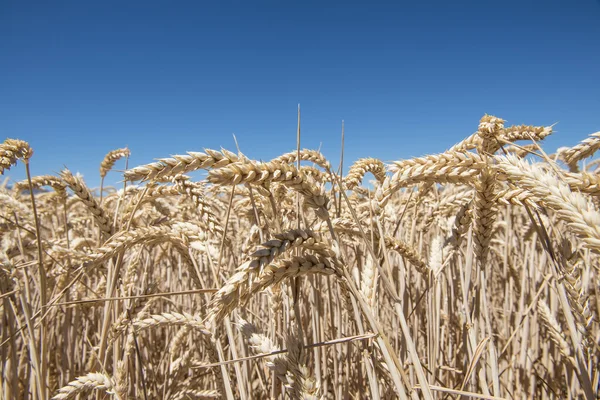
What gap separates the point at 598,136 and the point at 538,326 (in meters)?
1.58

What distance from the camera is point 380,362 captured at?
1052mm

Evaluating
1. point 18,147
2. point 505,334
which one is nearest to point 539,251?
point 505,334

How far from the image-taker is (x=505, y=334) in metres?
2.03

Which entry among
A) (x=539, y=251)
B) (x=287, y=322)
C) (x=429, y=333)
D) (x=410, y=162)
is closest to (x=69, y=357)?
(x=287, y=322)

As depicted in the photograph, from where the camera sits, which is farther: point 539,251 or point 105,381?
point 539,251

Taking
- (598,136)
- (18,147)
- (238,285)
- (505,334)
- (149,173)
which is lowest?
(505,334)

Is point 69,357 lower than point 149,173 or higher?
lower

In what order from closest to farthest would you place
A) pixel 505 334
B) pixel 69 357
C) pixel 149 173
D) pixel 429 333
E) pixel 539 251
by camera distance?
pixel 149 173, pixel 429 333, pixel 69 357, pixel 505 334, pixel 539 251

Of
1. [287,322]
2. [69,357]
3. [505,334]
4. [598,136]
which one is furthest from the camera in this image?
[505,334]

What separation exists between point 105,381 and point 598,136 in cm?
156

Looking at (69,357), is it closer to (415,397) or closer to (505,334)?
(415,397)

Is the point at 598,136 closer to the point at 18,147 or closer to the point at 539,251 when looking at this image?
the point at 18,147

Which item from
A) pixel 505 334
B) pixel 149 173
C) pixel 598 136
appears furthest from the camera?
pixel 505 334

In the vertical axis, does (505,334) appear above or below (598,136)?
below
